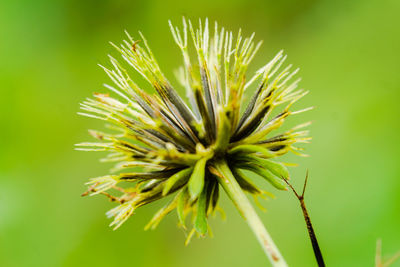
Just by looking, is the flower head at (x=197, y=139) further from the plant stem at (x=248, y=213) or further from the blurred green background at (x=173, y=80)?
the blurred green background at (x=173, y=80)

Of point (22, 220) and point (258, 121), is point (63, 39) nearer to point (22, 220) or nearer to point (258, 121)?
point (22, 220)

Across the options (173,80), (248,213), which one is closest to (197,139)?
(248,213)

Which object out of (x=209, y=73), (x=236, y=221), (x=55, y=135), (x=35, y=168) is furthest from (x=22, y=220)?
(x=209, y=73)

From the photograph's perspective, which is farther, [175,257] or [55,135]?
[55,135]

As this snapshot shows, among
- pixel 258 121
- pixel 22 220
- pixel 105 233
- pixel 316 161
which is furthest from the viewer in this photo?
pixel 105 233

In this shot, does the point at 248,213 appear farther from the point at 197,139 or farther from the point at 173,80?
the point at 173,80

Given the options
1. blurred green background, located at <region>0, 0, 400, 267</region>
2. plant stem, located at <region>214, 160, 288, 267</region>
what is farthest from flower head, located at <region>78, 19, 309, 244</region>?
blurred green background, located at <region>0, 0, 400, 267</region>

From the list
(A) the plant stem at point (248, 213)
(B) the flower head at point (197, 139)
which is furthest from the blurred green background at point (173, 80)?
(A) the plant stem at point (248, 213)
